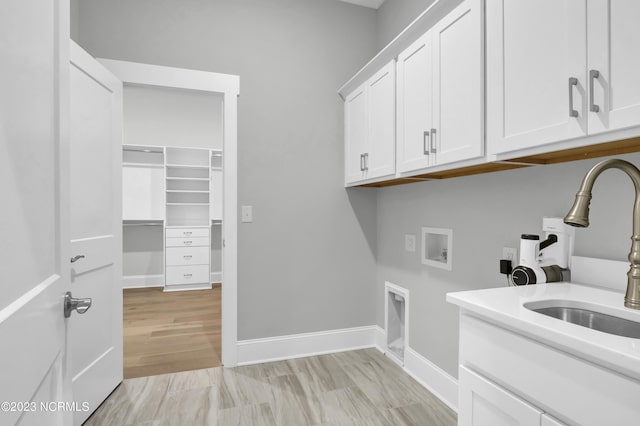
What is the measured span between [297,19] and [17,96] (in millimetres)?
2565

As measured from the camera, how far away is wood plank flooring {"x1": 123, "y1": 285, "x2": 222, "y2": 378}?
256 cm

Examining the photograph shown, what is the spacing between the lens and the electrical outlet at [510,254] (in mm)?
1588

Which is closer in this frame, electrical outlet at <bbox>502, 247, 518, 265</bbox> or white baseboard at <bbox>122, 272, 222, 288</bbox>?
electrical outlet at <bbox>502, 247, 518, 265</bbox>

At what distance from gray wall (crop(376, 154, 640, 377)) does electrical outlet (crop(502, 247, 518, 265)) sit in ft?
0.13

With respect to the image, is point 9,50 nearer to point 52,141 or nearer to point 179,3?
point 52,141

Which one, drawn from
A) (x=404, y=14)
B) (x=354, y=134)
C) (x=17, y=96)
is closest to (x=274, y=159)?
(x=354, y=134)

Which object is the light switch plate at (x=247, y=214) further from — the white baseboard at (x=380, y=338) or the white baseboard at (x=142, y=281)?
the white baseboard at (x=142, y=281)

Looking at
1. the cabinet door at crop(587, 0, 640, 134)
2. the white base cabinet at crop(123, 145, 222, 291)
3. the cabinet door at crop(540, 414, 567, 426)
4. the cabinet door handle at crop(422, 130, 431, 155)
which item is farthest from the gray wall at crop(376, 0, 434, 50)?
the white base cabinet at crop(123, 145, 222, 291)

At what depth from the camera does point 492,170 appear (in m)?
1.70

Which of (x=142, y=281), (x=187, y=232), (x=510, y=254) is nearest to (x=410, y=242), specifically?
(x=510, y=254)

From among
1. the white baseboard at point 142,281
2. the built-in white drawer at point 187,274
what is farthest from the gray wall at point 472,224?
the white baseboard at point 142,281

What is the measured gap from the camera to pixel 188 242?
16.4 ft

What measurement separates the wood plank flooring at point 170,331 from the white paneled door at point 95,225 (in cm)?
41

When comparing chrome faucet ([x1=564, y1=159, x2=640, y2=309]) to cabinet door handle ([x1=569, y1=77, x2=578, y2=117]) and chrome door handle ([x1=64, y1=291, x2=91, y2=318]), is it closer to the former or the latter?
cabinet door handle ([x1=569, y1=77, x2=578, y2=117])
